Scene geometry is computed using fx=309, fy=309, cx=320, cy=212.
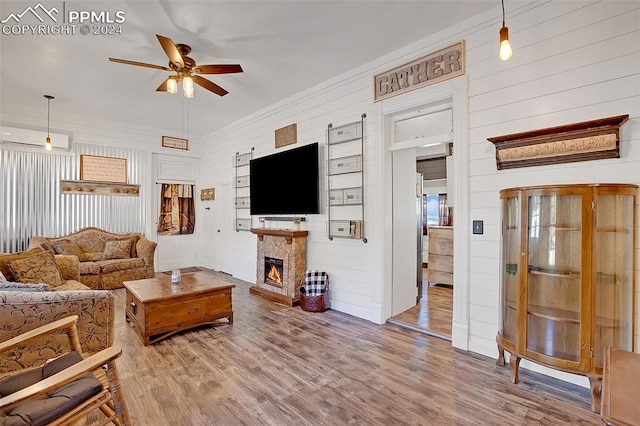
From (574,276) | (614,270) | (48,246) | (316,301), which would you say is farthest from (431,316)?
(48,246)

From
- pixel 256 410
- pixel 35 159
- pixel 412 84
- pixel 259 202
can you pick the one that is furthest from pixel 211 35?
pixel 35 159

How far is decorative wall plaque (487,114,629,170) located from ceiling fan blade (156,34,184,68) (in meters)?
2.93

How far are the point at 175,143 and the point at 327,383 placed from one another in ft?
20.9

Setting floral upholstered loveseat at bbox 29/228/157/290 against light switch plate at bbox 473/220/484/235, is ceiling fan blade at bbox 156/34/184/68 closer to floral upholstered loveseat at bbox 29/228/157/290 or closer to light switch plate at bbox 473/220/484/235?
light switch plate at bbox 473/220/484/235

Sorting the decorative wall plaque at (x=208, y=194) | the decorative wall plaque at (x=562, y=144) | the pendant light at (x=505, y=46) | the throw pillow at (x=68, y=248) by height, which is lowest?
the throw pillow at (x=68, y=248)

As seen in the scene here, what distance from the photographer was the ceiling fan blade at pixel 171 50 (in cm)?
264

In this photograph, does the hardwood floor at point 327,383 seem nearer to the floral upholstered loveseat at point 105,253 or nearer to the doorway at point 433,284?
the doorway at point 433,284

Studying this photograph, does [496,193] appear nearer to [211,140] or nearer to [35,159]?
[211,140]

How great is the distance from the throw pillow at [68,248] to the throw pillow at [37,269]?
2033mm

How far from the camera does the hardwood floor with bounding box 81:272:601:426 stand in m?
2.04

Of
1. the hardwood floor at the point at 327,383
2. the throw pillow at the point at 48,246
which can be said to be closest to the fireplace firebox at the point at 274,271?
the hardwood floor at the point at 327,383

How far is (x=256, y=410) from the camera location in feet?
6.91

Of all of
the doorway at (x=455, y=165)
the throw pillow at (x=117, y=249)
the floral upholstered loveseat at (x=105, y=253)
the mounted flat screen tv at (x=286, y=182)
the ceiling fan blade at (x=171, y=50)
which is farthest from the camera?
the throw pillow at (x=117, y=249)

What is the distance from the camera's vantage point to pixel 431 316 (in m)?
3.90
